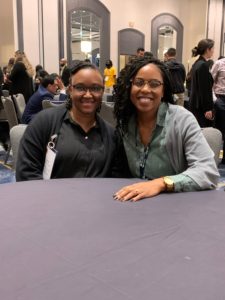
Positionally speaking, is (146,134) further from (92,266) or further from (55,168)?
(92,266)

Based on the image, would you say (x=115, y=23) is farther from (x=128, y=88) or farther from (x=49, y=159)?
(x=49, y=159)

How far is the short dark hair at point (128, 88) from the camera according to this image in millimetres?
1646

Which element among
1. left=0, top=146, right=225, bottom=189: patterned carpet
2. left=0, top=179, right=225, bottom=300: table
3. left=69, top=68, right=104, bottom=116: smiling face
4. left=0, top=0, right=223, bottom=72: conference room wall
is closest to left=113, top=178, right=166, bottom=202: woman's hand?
left=0, top=179, right=225, bottom=300: table

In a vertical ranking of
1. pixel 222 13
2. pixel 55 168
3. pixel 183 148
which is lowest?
pixel 55 168

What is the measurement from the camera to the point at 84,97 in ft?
5.65

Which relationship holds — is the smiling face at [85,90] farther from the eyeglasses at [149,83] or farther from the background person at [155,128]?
the eyeglasses at [149,83]

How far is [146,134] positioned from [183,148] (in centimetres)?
18

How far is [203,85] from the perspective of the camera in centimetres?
414

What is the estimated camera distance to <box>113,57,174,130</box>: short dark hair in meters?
1.65

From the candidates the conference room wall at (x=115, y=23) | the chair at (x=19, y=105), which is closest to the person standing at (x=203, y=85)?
the chair at (x=19, y=105)

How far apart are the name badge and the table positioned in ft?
0.93

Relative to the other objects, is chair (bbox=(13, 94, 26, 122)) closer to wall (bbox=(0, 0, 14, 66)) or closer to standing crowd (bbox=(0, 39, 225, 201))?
standing crowd (bbox=(0, 39, 225, 201))

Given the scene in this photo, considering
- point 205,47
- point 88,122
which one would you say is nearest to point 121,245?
point 88,122

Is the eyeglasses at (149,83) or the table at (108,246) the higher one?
the eyeglasses at (149,83)
